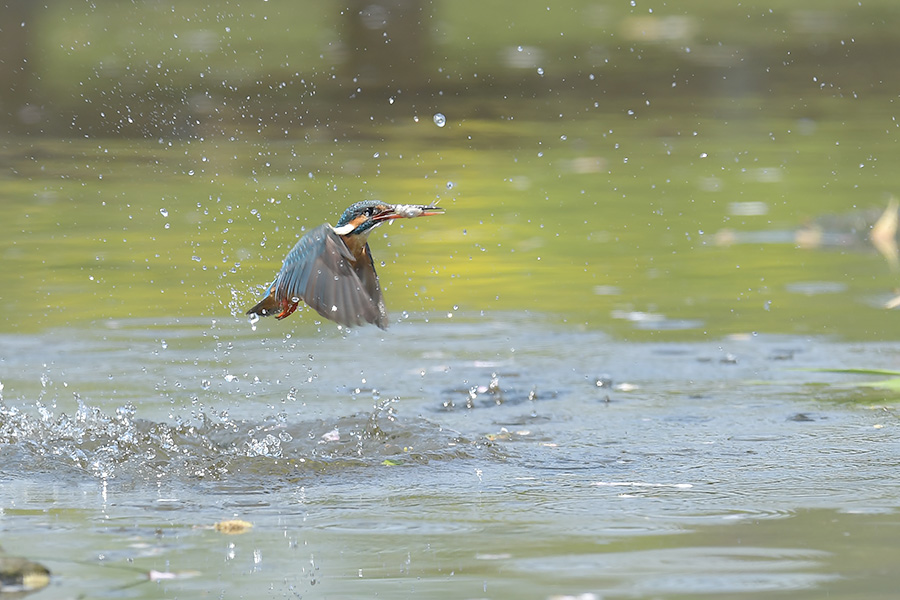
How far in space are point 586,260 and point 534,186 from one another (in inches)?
115

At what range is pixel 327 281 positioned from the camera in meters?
5.52

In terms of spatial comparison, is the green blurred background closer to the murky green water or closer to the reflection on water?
the murky green water

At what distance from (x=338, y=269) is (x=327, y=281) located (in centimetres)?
6

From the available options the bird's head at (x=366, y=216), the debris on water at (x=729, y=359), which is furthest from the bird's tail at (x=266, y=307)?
the debris on water at (x=729, y=359)

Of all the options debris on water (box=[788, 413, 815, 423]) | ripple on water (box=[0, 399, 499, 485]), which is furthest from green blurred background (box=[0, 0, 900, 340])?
ripple on water (box=[0, 399, 499, 485])

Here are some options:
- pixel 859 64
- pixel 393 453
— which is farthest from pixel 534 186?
pixel 859 64

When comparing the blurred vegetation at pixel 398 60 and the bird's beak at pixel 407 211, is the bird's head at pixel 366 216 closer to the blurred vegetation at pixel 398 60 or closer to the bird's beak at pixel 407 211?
the bird's beak at pixel 407 211

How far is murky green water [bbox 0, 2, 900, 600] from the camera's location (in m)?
4.58

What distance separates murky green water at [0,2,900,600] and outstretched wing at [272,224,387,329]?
59 cm

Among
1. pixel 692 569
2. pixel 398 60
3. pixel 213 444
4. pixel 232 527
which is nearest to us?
pixel 692 569

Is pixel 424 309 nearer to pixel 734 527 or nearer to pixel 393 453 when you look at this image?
pixel 393 453

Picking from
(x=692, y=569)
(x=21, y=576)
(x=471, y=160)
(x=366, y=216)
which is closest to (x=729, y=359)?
(x=366, y=216)

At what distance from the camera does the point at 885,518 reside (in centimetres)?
488

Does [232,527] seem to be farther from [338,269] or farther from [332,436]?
[332,436]
